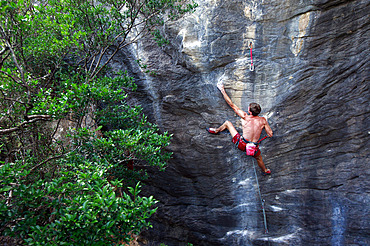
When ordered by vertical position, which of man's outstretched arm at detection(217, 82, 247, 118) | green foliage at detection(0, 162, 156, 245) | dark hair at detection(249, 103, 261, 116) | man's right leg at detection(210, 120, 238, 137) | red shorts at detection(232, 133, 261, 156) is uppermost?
man's outstretched arm at detection(217, 82, 247, 118)

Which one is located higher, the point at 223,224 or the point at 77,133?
the point at 77,133

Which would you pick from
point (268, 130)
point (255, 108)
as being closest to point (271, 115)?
point (268, 130)

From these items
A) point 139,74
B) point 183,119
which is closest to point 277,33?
point 183,119

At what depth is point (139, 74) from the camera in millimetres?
7332

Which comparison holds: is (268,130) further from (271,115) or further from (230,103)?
(230,103)

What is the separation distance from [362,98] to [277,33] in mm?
2223

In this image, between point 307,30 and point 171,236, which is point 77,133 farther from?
point 307,30

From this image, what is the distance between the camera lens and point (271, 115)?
19.5 feet

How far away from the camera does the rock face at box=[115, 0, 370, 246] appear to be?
17.0 feet

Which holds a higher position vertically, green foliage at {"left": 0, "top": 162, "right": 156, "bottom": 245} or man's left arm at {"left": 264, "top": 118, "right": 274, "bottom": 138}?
man's left arm at {"left": 264, "top": 118, "right": 274, "bottom": 138}

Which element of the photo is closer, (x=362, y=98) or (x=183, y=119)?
(x=362, y=98)

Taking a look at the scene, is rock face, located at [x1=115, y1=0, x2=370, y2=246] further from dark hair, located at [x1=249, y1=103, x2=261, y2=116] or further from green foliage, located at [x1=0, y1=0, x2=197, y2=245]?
green foliage, located at [x1=0, y1=0, x2=197, y2=245]

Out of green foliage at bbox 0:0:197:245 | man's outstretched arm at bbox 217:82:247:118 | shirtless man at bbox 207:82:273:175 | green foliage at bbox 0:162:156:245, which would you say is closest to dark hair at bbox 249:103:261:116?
shirtless man at bbox 207:82:273:175

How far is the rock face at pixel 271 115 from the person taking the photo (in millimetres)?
5176
